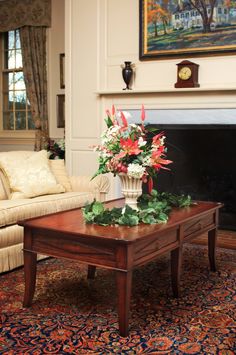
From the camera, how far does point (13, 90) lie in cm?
760

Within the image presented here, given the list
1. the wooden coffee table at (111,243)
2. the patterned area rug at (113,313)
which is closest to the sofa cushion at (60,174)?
the patterned area rug at (113,313)

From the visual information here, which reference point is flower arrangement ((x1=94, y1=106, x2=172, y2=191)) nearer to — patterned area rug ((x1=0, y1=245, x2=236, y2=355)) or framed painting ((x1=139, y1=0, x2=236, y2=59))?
patterned area rug ((x1=0, y1=245, x2=236, y2=355))

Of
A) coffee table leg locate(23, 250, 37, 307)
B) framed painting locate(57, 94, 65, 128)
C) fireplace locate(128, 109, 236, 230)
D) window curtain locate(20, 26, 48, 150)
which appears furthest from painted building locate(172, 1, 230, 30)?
coffee table leg locate(23, 250, 37, 307)

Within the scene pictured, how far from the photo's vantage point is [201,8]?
493cm

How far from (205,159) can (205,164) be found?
0.05 meters

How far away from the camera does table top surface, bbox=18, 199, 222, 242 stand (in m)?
2.54

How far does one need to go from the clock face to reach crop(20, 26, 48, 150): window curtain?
8.86ft

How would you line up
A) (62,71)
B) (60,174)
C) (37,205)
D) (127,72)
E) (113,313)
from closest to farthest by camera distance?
(113,313) → (37,205) → (60,174) → (127,72) → (62,71)


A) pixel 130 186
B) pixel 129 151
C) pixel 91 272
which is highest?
pixel 129 151

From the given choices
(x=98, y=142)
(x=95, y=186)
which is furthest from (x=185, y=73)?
(x=95, y=186)

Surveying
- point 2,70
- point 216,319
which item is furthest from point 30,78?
point 216,319

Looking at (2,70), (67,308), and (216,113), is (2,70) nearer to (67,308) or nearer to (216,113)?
(216,113)

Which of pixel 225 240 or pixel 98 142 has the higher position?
pixel 98 142

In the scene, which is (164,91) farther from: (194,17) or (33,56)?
(33,56)
